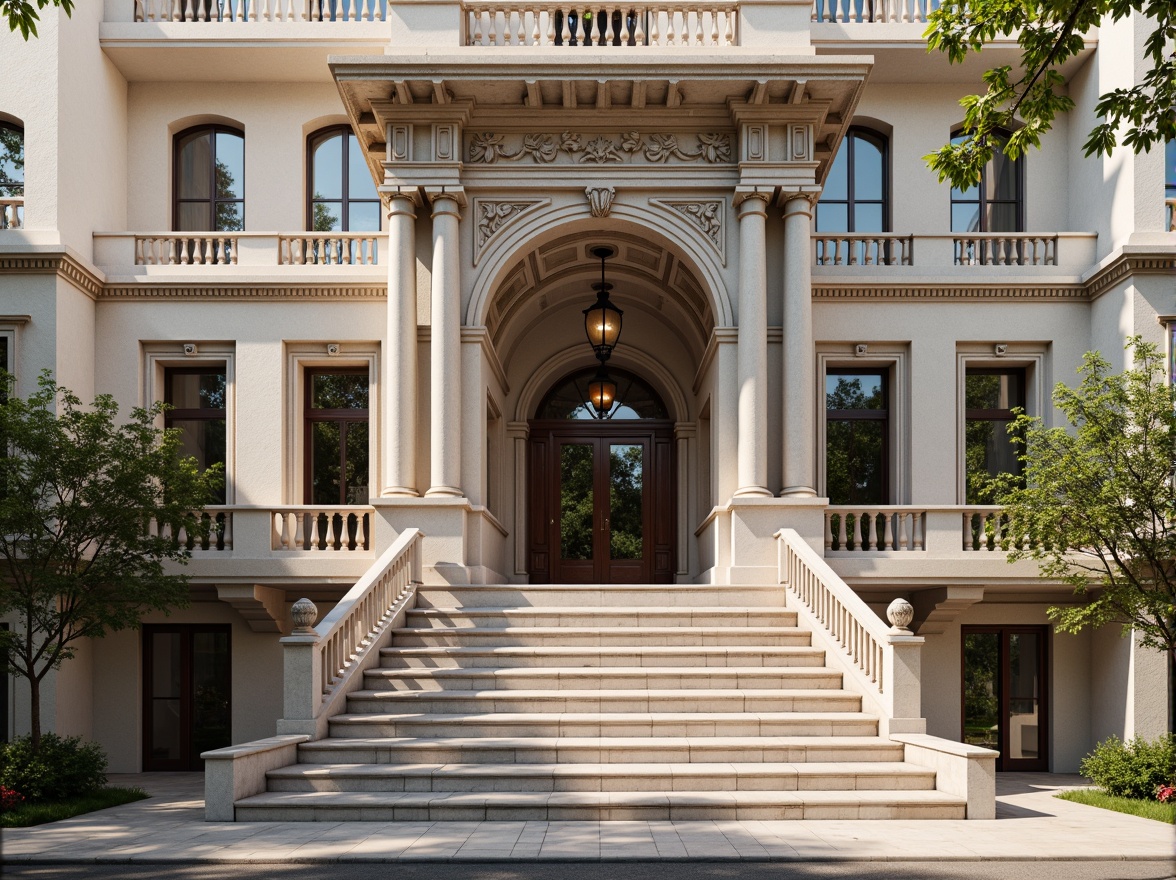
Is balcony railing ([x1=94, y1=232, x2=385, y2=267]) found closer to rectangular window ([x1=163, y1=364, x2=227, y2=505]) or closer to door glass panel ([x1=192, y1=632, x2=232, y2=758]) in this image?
rectangular window ([x1=163, y1=364, x2=227, y2=505])

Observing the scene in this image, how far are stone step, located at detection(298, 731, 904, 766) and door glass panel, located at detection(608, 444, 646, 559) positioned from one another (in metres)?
9.93

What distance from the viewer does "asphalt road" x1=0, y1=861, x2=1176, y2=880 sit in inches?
314

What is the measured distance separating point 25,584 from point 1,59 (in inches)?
323

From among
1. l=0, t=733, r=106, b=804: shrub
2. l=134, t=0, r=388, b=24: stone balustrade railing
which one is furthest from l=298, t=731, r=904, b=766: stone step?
l=134, t=0, r=388, b=24: stone balustrade railing

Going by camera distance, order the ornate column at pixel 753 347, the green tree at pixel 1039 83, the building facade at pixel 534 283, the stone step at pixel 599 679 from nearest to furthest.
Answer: the green tree at pixel 1039 83
the stone step at pixel 599 679
the ornate column at pixel 753 347
the building facade at pixel 534 283

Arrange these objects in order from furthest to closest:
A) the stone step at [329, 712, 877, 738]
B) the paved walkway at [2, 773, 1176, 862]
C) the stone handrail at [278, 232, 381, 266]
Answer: the stone handrail at [278, 232, 381, 266]
the stone step at [329, 712, 877, 738]
the paved walkway at [2, 773, 1176, 862]

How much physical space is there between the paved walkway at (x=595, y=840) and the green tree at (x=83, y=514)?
3283 mm

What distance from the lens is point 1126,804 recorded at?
466 inches

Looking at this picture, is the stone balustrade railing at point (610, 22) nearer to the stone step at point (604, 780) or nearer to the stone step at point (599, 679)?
the stone step at point (599, 679)

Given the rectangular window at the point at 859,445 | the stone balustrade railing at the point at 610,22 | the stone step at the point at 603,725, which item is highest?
the stone balustrade railing at the point at 610,22

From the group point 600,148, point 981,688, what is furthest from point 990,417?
point 600,148

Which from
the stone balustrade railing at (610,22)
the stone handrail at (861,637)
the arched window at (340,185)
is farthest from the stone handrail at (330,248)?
the stone handrail at (861,637)

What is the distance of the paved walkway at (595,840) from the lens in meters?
8.62

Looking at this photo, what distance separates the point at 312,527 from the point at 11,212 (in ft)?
21.5
